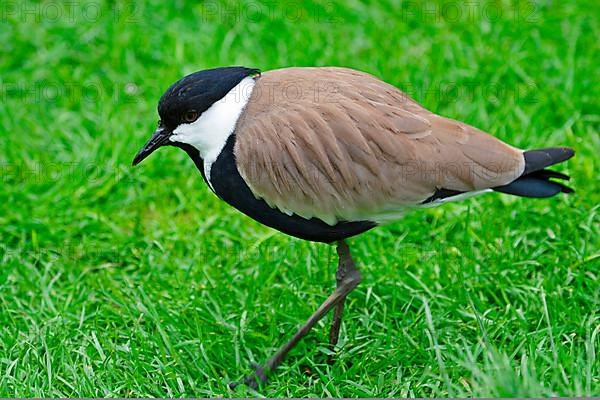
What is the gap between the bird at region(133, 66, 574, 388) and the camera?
3811 mm

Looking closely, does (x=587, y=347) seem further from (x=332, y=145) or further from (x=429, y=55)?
(x=429, y=55)

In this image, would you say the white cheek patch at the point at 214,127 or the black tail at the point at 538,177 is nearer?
the white cheek patch at the point at 214,127

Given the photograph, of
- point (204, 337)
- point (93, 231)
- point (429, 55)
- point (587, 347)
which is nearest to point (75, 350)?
point (204, 337)

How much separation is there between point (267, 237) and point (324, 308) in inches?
37.2

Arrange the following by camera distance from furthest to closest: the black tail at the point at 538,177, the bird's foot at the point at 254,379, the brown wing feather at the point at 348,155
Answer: the bird's foot at the point at 254,379, the black tail at the point at 538,177, the brown wing feather at the point at 348,155

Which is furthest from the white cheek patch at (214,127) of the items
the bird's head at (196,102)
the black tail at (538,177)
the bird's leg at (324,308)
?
the black tail at (538,177)

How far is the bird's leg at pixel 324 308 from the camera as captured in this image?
4.18 meters

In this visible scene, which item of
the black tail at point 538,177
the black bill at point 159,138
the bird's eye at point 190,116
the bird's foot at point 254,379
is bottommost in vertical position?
the bird's foot at point 254,379

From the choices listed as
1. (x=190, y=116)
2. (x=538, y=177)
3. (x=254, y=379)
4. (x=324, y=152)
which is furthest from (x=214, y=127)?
(x=538, y=177)

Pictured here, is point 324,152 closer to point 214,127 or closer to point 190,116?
point 214,127

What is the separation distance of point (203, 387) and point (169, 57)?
284 cm

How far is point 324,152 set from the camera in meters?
3.80

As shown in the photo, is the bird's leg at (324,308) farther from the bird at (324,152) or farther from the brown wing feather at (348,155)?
the brown wing feather at (348,155)

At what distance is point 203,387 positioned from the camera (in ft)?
13.6
